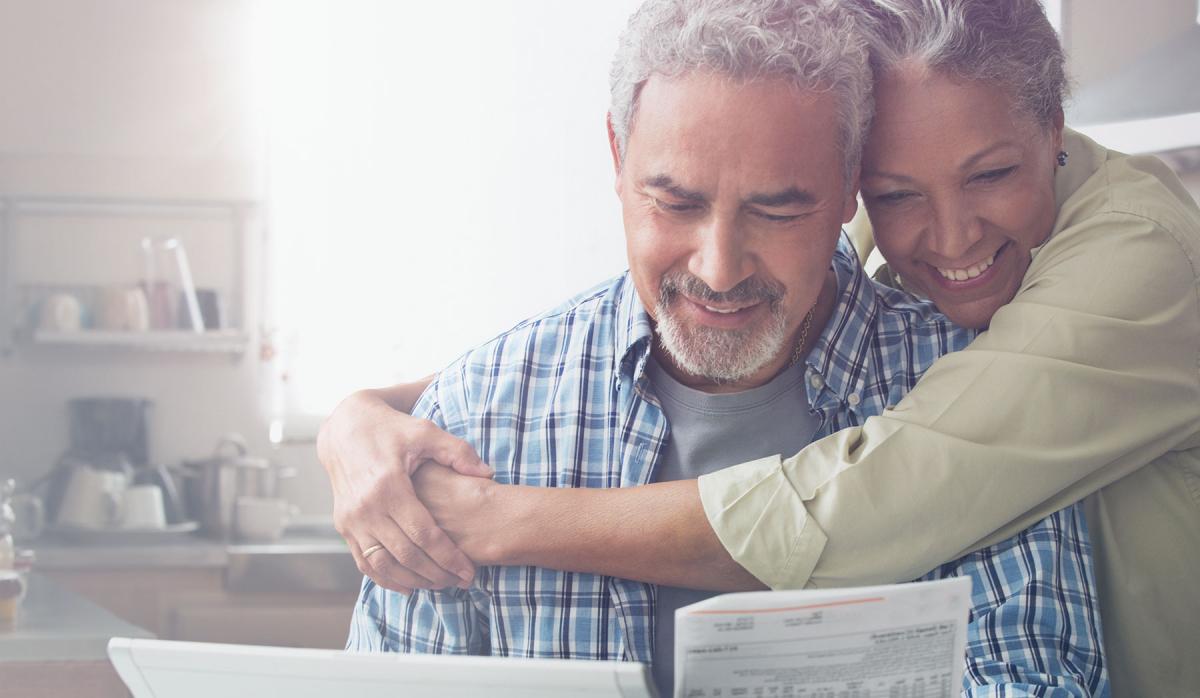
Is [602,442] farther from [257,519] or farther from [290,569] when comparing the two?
[257,519]

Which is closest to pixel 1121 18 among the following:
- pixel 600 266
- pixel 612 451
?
pixel 612 451

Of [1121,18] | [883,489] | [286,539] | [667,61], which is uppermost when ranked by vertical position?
[1121,18]

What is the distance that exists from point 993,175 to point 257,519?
278 cm

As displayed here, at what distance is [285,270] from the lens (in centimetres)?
396

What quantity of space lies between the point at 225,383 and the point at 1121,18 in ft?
9.63

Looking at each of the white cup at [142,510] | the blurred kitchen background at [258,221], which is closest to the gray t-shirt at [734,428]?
the blurred kitchen background at [258,221]

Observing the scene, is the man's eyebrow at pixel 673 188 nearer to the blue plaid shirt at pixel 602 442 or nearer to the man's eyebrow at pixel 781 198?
the man's eyebrow at pixel 781 198

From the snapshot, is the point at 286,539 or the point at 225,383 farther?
the point at 225,383

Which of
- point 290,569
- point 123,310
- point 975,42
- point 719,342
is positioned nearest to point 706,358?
point 719,342

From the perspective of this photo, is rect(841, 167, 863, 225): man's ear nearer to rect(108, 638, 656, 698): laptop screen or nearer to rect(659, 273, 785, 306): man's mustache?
rect(659, 273, 785, 306): man's mustache

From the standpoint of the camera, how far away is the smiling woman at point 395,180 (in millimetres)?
3797

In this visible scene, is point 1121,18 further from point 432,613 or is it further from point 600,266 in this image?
point 600,266

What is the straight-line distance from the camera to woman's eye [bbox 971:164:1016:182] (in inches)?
45.0

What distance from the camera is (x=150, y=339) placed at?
370 cm
